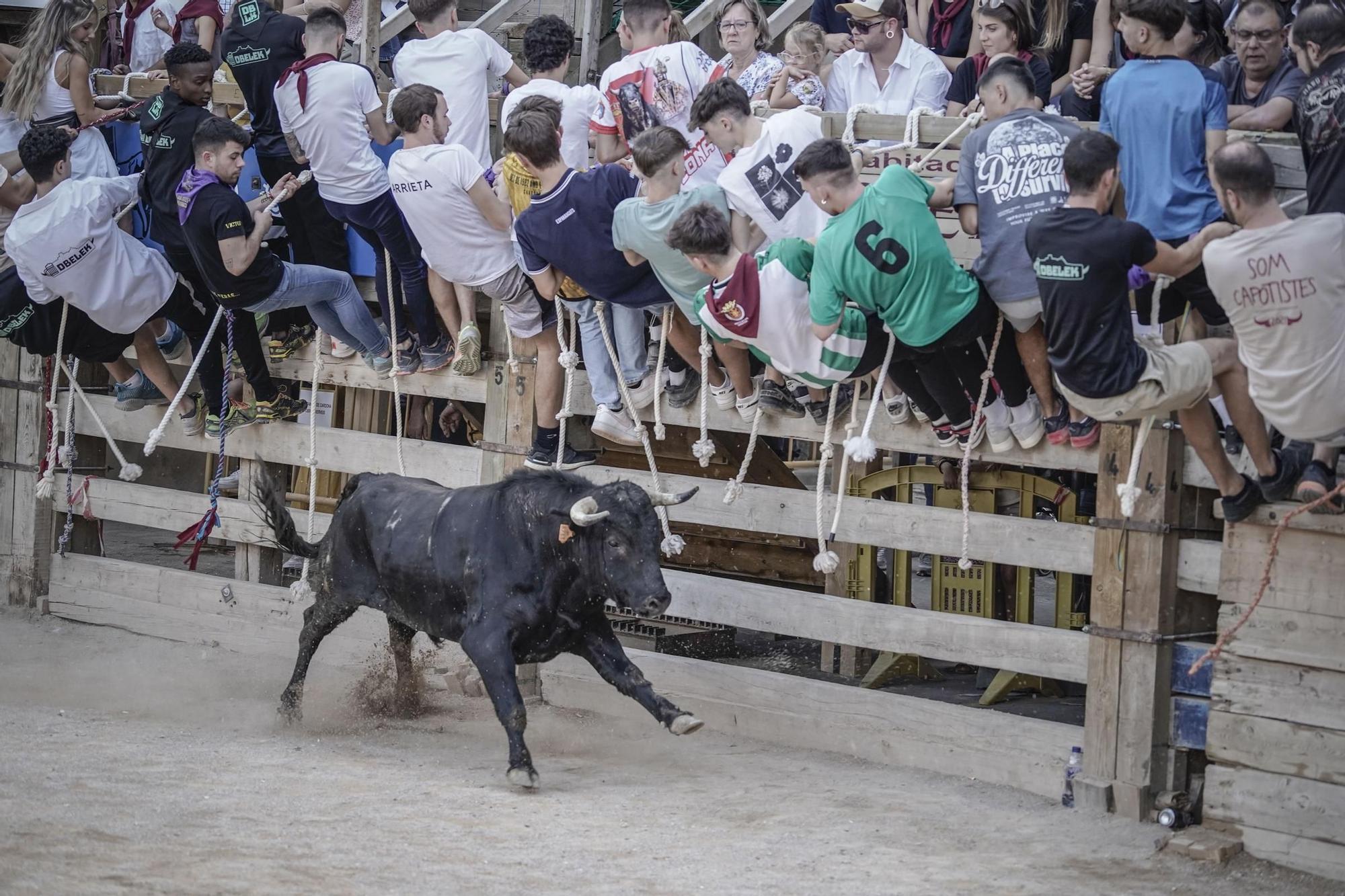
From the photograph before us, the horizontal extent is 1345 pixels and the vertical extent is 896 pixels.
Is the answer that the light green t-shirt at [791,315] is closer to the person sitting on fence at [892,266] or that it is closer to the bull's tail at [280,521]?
the person sitting on fence at [892,266]

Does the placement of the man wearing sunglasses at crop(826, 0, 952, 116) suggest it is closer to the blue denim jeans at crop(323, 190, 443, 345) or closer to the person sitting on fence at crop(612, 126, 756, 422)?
the person sitting on fence at crop(612, 126, 756, 422)

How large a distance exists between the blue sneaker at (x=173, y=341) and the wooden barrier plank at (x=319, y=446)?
1.51ft

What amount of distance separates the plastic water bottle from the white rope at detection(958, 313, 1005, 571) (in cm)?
92

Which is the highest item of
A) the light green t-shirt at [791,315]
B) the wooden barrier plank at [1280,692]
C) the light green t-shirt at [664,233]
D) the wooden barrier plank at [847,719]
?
the light green t-shirt at [664,233]

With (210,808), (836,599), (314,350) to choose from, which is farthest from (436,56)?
(210,808)

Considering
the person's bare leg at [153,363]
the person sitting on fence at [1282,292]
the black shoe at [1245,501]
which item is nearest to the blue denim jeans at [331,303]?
the person's bare leg at [153,363]

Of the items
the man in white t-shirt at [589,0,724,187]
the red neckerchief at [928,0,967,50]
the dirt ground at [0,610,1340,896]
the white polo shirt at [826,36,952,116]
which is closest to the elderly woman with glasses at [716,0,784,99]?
the man in white t-shirt at [589,0,724,187]

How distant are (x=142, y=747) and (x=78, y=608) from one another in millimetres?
3284

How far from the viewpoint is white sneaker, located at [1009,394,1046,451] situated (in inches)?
267

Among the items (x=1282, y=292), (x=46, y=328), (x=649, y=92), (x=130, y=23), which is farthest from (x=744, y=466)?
(x=130, y=23)

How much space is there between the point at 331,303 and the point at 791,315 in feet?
10.6

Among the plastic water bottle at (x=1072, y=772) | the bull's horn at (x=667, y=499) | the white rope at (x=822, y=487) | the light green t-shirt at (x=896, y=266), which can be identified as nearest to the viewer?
the light green t-shirt at (x=896, y=266)

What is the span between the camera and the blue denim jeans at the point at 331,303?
28.0 feet

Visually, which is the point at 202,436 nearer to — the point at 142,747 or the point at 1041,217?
the point at 142,747
